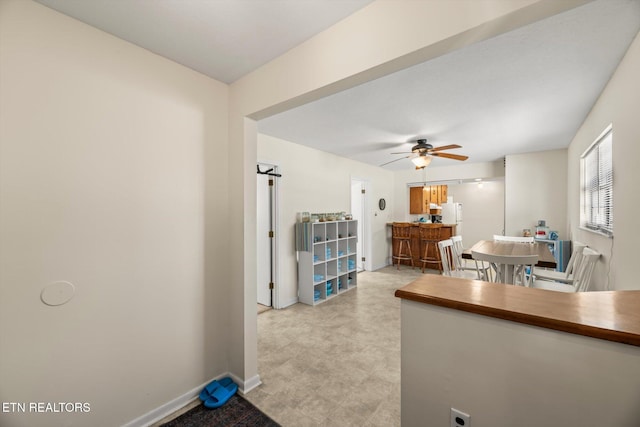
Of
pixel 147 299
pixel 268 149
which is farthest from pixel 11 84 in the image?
pixel 268 149

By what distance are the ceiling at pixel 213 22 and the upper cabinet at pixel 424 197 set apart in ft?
19.3

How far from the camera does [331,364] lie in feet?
7.80

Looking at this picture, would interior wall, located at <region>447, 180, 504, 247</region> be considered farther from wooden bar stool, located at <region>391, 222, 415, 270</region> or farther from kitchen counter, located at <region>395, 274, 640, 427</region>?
kitchen counter, located at <region>395, 274, 640, 427</region>

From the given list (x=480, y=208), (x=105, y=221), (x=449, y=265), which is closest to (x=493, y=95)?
(x=449, y=265)

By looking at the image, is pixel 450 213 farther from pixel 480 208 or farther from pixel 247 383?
pixel 247 383

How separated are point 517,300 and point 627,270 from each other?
5.02 feet

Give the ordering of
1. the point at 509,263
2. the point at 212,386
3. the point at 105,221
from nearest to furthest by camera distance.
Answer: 1. the point at 105,221
2. the point at 212,386
3. the point at 509,263

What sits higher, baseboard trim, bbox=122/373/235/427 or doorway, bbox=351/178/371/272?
doorway, bbox=351/178/371/272

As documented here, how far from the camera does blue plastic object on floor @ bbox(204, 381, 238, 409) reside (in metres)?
1.84

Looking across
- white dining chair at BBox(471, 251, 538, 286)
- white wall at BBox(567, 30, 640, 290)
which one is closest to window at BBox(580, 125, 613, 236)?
white wall at BBox(567, 30, 640, 290)

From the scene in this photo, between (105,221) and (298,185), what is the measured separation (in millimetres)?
2726

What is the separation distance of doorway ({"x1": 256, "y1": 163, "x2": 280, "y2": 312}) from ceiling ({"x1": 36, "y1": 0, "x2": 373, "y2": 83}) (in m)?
2.04

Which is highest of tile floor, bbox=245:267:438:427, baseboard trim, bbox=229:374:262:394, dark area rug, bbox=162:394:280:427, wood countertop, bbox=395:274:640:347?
wood countertop, bbox=395:274:640:347

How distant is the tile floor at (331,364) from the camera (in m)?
1.80
